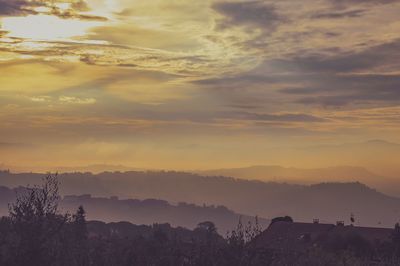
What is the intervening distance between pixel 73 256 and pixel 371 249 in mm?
70164

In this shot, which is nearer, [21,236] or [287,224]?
[21,236]

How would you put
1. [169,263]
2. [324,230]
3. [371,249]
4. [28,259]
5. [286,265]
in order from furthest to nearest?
[324,230] < [371,249] < [286,265] < [169,263] < [28,259]

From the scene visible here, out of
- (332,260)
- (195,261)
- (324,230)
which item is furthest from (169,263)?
(324,230)

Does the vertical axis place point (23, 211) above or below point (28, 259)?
above

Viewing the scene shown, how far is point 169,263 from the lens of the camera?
41.8 m

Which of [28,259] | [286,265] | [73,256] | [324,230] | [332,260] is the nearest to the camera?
[28,259]

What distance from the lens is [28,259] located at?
30.7m

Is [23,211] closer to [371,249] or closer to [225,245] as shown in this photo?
[225,245]

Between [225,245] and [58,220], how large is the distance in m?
10.9

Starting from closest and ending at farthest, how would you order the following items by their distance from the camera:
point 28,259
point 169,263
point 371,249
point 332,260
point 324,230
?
point 28,259 → point 169,263 → point 332,260 → point 371,249 → point 324,230

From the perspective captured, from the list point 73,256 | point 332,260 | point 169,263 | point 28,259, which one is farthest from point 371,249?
point 28,259

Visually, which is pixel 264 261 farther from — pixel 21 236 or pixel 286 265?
pixel 21 236

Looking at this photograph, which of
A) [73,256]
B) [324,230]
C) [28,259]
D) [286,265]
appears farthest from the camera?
[324,230]

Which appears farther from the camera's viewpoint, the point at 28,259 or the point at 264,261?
the point at 264,261
